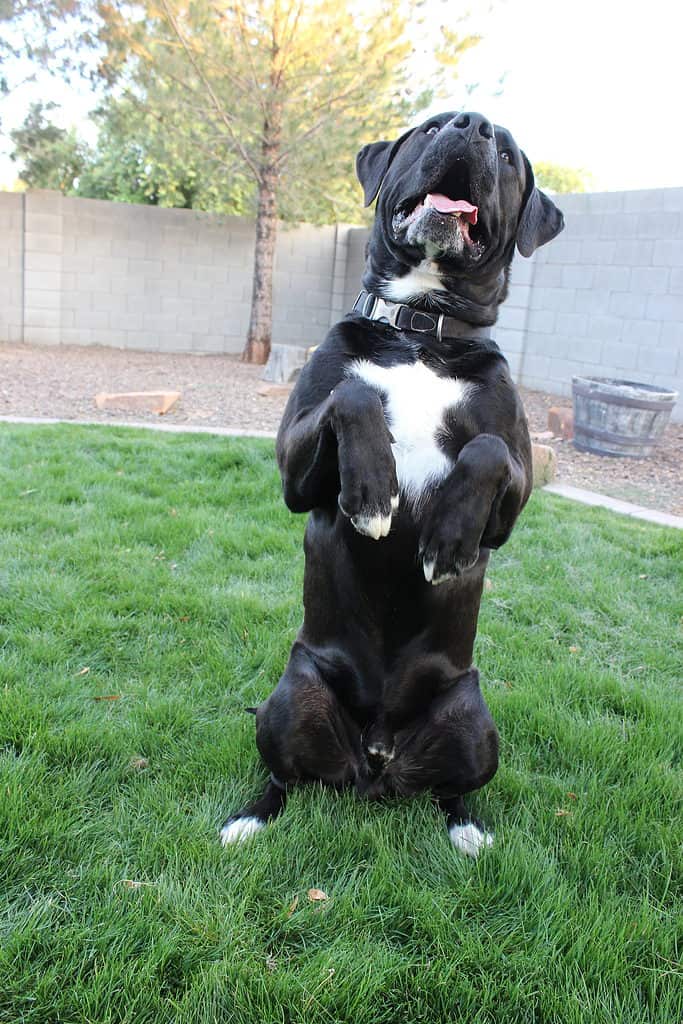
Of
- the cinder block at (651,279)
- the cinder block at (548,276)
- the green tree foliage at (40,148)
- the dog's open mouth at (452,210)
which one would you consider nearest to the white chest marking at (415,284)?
the dog's open mouth at (452,210)

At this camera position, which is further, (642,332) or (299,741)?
(642,332)

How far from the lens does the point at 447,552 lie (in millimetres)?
1680

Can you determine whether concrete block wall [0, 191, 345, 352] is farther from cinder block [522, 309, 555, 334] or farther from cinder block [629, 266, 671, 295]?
cinder block [629, 266, 671, 295]

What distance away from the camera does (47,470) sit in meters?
4.79

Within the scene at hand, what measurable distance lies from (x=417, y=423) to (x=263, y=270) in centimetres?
995

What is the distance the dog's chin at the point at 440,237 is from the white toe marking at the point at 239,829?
148 centimetres

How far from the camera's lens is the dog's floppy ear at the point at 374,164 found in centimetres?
231

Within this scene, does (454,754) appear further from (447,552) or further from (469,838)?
(447,552)

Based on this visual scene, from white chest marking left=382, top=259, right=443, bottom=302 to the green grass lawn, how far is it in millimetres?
1311

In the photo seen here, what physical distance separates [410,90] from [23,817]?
9.76m

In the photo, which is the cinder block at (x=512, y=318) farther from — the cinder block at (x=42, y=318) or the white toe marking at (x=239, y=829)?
the white toe marking at (x=239, y=829)

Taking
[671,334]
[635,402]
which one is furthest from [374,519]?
[671,334]

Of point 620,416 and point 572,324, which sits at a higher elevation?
point 572,324

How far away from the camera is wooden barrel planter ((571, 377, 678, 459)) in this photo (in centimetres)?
664
